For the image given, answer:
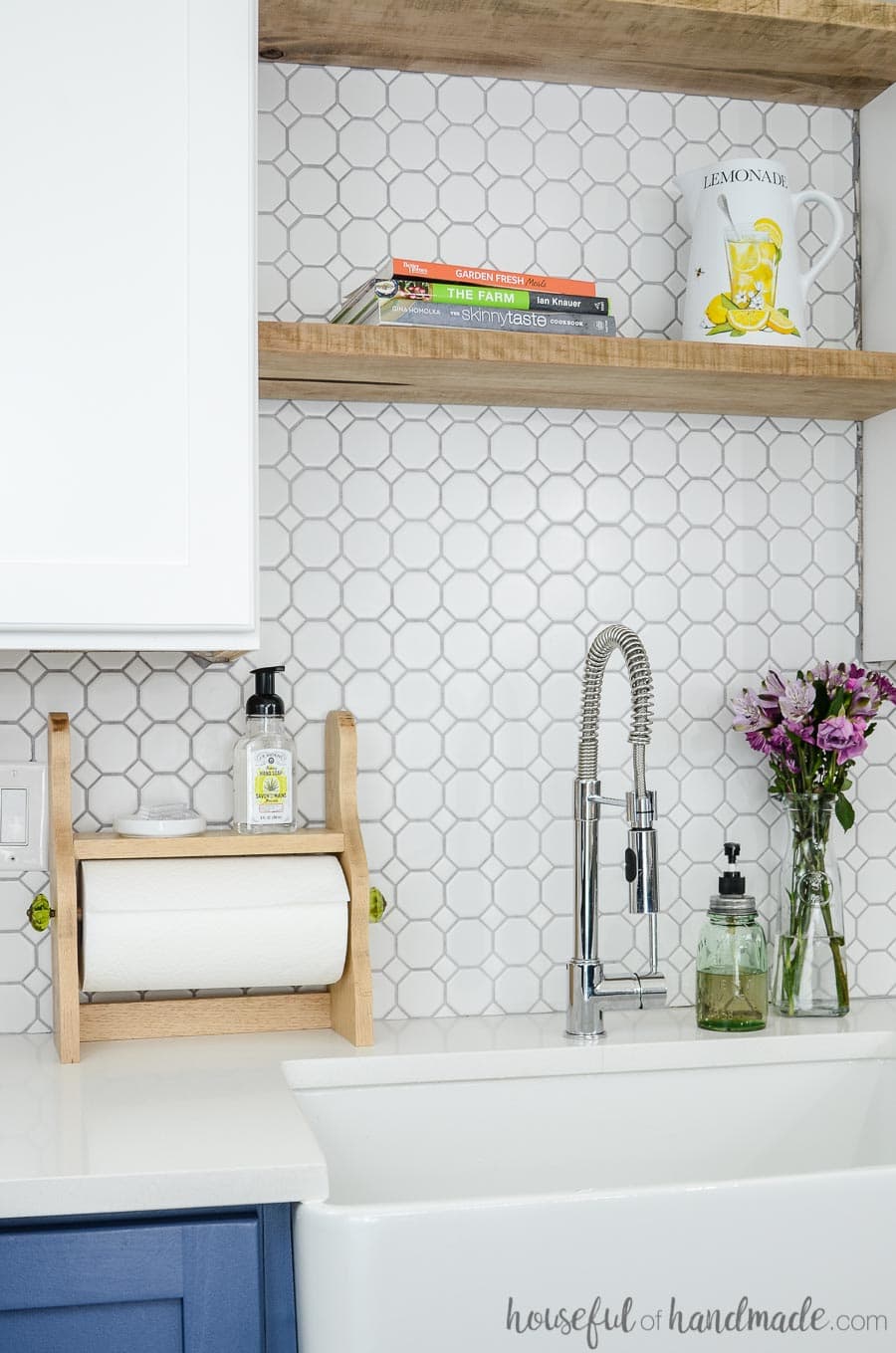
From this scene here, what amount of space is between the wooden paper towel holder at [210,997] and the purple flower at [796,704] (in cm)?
53

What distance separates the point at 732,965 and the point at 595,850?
8.3 inches

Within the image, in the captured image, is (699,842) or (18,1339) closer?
(18,1339)

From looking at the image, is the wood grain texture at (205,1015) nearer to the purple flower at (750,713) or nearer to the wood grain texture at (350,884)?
the wood grain texture at (350,884)

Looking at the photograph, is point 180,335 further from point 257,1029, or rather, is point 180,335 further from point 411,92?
point 257,1029

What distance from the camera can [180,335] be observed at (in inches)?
53.1

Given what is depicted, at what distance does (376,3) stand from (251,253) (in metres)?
0.41

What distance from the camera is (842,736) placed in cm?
163

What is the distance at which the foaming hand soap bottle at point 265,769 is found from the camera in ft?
5.21

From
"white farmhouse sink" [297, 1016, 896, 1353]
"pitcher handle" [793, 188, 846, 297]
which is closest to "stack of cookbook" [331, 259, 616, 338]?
"pitcher handle" [793, 188, 846, 297]

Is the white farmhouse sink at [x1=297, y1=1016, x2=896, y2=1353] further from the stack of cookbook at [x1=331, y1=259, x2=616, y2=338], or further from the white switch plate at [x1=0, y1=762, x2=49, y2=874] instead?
the stack of cookbook at [x1=331, y1=259, x2=616, y2=338]

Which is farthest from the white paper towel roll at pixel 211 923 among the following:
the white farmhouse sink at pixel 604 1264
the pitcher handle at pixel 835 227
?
the pitcher handle at pixel 835 227

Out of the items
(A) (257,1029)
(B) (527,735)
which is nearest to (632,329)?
(B) (527,735)

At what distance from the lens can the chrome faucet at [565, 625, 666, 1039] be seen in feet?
5.00

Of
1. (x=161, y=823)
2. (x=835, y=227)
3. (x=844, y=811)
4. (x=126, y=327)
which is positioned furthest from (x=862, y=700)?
(x=126, y=327)
